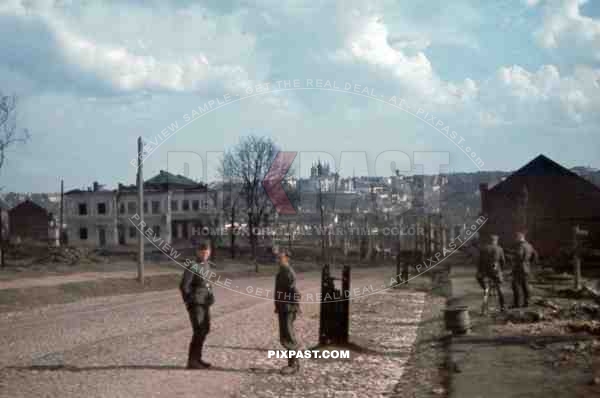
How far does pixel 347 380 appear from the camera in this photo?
923 centimetres

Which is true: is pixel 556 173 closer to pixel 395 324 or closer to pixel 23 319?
pixel 395 324

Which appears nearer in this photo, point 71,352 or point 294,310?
point 294,310

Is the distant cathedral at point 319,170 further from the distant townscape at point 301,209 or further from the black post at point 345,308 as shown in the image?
the black post at point 345,308

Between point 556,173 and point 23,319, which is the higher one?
point 556,173

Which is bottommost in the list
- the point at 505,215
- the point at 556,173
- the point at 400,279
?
the point at 400,279

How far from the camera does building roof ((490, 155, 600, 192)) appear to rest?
50469 millimetres

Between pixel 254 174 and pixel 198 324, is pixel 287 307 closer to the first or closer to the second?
pixel 198 324

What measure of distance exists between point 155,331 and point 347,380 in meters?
6.15

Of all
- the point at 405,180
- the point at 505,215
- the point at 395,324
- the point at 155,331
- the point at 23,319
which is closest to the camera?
the point at 155,331

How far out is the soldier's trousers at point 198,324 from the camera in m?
9.43

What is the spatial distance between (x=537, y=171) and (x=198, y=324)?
4626 centimetres

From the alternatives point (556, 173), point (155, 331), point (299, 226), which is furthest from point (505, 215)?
point (155, 331)

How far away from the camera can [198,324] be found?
941 centimetres

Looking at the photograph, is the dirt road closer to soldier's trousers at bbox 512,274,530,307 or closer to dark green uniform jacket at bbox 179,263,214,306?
dark green uniform jacket at bbox 179,263,214,306
